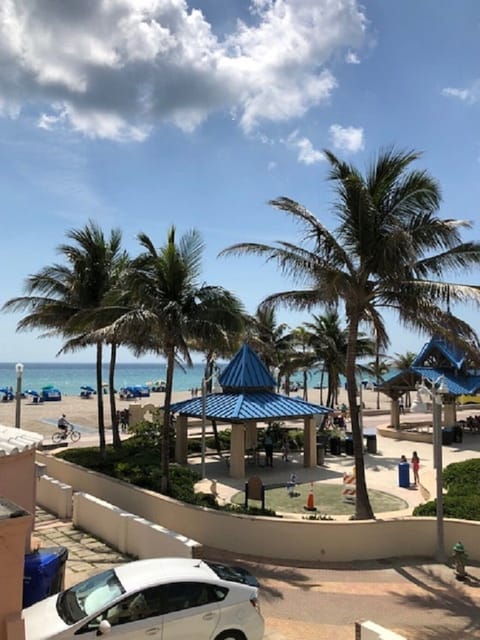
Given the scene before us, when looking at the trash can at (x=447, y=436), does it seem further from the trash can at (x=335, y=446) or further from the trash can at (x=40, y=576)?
the trash can at (x=40, y=576)

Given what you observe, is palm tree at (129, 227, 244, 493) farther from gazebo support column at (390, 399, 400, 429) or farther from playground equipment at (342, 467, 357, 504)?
gazebo support column at (390, 399, 400, 429)

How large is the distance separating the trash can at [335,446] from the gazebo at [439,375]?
8.38m

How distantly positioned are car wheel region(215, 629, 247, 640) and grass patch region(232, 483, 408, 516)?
8476 mm

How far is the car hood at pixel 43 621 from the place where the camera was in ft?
23.3

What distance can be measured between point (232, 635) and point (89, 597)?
6.72ft

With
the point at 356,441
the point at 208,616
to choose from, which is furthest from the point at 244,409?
the point at 208,616

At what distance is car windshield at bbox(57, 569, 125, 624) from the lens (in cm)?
744

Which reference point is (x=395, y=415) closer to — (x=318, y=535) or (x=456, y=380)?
(x=456, y=380)

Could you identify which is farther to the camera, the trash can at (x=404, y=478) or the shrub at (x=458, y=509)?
the trash can at (x=404, y=478)

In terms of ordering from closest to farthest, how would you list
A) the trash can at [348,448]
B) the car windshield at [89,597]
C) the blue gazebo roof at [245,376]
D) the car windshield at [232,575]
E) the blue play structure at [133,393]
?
the car windshield at [89,597] → the car windshield at [232,575] → the blue gazebo roof at [245,376] → the trash can at [348,448] → the blue play structure at [133,393]

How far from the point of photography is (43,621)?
7449 millimetres

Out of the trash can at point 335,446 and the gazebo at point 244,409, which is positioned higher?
the gazebo at point 244,409

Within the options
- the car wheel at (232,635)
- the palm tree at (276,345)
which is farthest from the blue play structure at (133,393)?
the car wheel at (232,635)

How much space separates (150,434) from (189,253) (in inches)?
481
